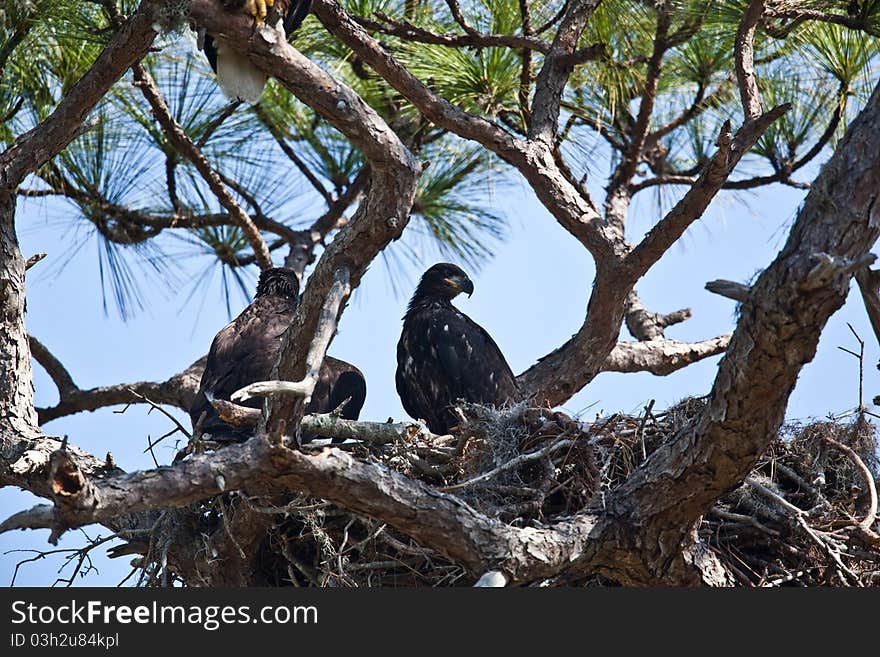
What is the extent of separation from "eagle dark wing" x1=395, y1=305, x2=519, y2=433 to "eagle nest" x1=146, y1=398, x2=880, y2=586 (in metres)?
1.10

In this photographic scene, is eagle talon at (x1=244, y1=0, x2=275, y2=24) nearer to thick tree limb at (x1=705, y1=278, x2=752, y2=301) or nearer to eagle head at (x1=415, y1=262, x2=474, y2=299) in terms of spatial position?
thick tree limb at (x1=705, y1=278, x2=752, y2=301)

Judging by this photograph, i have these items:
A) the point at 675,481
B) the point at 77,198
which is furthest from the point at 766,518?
the point at 77,198

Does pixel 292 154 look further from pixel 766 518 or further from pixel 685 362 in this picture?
pixel 766 518

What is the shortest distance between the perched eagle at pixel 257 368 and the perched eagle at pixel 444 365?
1.21 ft

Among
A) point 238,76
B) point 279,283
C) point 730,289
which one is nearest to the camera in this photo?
point 730,289

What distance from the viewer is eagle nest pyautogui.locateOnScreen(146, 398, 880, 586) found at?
4426mm

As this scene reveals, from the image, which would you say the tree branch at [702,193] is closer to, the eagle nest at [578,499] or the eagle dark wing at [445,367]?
the eagle nest at [578,499]

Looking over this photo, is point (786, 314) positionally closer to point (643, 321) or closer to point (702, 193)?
point (702, 193)

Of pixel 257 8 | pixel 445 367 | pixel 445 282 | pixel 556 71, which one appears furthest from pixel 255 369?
pixel 257 8

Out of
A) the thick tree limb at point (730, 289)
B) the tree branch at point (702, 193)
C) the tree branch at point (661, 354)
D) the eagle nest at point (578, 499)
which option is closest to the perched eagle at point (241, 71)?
the eagle nest at point (578, 499)

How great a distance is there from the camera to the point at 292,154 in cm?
720

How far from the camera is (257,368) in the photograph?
5.64 meters

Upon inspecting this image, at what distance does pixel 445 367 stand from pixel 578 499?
1720mm

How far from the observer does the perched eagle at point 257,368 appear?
559cm
